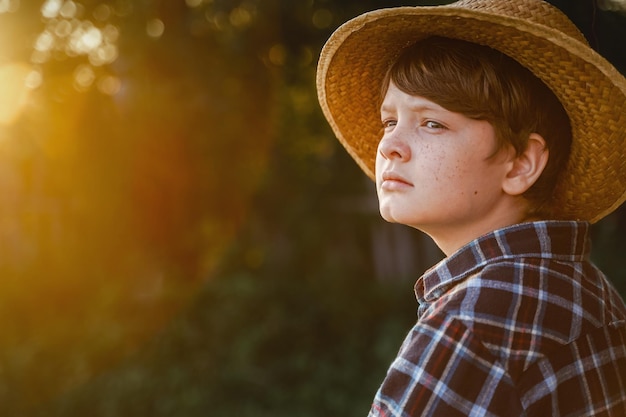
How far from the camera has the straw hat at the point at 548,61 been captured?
1.67m

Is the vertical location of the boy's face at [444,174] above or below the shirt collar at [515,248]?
above

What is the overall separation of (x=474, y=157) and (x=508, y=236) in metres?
0.21

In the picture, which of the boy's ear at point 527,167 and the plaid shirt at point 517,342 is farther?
the boy's ear at point 527,167

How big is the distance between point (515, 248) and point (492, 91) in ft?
1.18

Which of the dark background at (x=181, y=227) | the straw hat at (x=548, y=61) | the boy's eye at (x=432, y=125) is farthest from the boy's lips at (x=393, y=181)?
the dark background at (x=181, y=227)

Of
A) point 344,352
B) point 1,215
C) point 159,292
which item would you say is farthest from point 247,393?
point 1,215

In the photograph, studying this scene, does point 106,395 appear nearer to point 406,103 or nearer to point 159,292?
point 159,292

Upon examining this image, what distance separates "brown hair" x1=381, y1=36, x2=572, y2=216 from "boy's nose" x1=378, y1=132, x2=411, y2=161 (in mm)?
114

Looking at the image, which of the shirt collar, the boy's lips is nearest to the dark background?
the boy's lips

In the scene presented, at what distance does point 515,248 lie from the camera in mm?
1610

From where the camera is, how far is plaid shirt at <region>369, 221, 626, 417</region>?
144 cm

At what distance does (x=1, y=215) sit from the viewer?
6.39 metres

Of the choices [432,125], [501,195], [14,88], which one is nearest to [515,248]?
[501,195]

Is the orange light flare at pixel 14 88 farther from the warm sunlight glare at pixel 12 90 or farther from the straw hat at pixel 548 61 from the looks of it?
the straw hat at pixel 548 61
